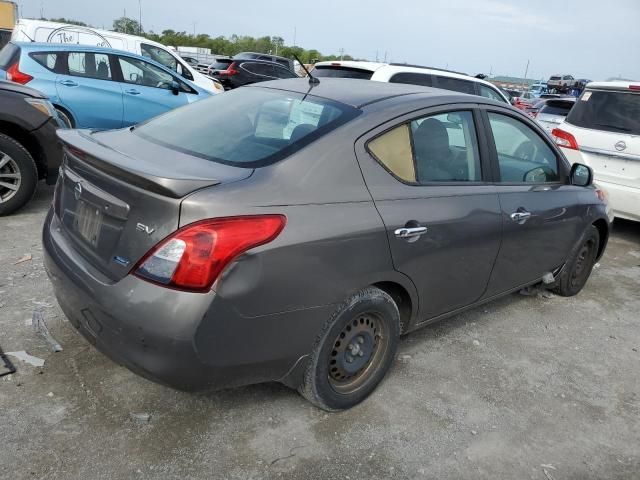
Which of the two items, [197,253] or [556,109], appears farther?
[556,109]

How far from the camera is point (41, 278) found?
3.98 m

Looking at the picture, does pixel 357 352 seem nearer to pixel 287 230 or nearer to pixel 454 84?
pixel 287 230

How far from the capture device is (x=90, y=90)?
7750 mm

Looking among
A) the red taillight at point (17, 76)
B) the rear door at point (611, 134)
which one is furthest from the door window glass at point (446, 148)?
the red taillight at point (17, 76)

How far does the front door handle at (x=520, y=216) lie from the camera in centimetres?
347

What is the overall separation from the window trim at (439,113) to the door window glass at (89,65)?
20.9 ft

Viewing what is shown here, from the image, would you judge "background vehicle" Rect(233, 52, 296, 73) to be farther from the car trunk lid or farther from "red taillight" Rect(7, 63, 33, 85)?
the car trunk lid

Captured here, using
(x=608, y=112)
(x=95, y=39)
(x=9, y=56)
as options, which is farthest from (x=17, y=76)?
(x=608, y=112)

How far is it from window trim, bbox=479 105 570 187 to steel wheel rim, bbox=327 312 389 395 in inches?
50.1

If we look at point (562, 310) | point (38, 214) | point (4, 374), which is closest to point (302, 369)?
point (4, 374)

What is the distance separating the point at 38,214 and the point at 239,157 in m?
3.80

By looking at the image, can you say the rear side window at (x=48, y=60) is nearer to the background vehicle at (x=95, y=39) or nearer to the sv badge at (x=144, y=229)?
the background vehicle at (x=95, y=39)

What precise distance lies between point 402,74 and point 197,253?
5.71 metres

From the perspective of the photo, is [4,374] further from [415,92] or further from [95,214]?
[415,92]
